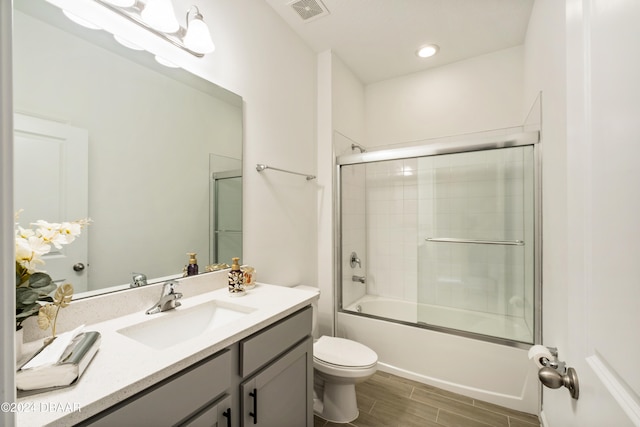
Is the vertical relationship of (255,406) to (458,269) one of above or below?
below

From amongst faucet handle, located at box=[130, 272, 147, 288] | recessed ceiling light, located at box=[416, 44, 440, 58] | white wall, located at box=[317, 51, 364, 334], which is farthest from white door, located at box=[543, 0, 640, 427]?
recessed ceiling light, located at box=[416, 44, 440, 58]

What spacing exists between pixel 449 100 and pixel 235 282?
2478mm

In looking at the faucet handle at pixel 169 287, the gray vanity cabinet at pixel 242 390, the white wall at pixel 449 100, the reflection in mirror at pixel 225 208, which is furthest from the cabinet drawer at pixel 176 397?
the white wall at pixel 449 100

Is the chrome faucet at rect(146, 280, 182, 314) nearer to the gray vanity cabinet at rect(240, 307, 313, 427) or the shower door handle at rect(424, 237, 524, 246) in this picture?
the gray vanity cabinet at rect(240, 307, 313, 427)

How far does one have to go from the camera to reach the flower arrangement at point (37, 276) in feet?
2.28

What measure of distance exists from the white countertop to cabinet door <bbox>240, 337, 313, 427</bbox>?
20 centimetres

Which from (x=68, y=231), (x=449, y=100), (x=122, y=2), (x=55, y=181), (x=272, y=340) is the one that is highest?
(x=449, y=100)

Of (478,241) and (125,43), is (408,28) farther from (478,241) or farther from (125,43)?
(125,43)

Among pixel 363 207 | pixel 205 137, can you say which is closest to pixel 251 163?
pixel 205 137

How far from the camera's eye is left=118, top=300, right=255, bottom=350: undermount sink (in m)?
1.03

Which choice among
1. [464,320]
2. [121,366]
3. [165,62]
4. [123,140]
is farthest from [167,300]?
[464,320]

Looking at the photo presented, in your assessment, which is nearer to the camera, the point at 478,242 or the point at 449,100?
the point at 478,242

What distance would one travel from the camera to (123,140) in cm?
113

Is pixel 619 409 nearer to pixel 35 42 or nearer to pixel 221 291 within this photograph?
pixel 221 291
